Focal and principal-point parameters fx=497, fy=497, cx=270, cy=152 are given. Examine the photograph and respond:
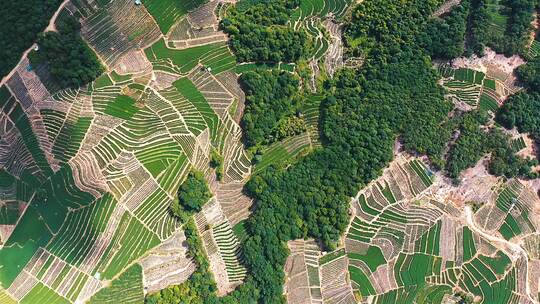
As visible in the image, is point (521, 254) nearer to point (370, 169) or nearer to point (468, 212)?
point (468, 212)

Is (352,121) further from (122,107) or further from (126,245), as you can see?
(126,245)

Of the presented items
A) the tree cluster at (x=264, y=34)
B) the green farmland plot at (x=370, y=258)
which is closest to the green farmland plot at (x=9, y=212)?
the tree cluster at (x=264, y=34)

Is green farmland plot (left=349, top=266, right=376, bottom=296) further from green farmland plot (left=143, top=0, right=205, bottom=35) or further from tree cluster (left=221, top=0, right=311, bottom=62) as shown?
green farmland plot (left=143, top=0, right=205, bottom=35)

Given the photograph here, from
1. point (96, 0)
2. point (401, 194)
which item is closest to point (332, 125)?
point (401, 194)

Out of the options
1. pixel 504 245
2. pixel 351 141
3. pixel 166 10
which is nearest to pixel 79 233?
pixel 166 10

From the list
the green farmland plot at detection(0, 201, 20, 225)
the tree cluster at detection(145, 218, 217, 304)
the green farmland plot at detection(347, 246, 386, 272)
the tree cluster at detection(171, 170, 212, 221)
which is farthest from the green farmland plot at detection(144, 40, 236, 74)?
the green farmland plot at detection(347, 246, 386, 272)

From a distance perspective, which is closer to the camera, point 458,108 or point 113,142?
point 113,142
